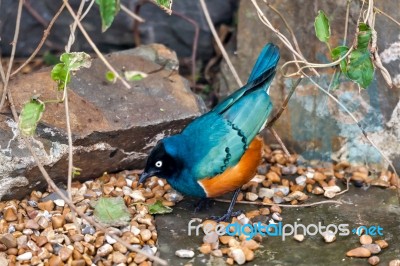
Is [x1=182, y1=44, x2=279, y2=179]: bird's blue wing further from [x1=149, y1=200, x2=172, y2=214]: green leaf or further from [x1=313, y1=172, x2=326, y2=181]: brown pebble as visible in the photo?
[x1=313, y1=172, x2=326, y2=181]: brown pebble

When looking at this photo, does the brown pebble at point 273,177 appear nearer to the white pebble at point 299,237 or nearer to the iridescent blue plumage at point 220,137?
the iridescent blue plumage at point 220,137

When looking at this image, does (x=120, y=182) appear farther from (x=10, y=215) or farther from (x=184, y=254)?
(x=184, y=254)

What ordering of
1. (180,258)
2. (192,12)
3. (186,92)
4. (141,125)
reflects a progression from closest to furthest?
(180,258) → (141,125) → (186,92) → (192,12)

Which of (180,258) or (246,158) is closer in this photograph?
(180,258)

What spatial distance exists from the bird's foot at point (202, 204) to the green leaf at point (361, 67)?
1.09 metres

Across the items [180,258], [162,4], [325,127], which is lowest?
[180,258]

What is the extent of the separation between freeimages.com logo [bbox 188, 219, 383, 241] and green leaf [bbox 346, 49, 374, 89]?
0.78 m

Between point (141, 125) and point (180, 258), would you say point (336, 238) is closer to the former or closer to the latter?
point (180, 258)

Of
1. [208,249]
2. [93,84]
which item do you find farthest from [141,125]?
[208,249]

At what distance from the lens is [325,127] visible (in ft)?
16.2

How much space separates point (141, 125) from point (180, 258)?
884 millimetres

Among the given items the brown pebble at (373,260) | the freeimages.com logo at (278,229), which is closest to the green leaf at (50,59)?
the freeimages.com logo at (278,229)

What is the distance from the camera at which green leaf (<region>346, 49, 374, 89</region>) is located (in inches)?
153

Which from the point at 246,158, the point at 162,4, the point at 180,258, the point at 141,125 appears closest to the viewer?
the point at 162,4
